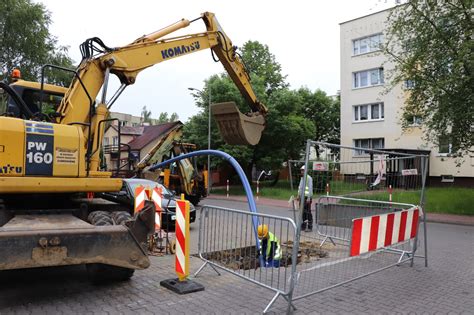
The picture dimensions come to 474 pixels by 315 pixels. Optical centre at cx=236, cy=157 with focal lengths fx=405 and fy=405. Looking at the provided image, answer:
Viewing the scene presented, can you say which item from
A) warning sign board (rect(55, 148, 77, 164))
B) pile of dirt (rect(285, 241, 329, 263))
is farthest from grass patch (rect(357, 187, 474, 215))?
warning sign board (rect(55, 148, 77, 164))

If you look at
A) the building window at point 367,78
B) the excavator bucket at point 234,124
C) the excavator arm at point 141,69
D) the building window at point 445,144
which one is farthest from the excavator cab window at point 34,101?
the building window at point 367,78

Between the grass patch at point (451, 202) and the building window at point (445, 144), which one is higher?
the building window at point (445, 144)

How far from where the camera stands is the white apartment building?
30172 mm

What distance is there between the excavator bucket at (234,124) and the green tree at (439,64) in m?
9.53

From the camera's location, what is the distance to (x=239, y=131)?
9242 millimetres

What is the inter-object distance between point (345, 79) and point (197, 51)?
Answer: 27175 mm

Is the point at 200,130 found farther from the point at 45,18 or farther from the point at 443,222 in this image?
the point at 443,222

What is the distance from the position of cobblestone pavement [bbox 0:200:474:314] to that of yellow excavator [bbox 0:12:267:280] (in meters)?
0.45

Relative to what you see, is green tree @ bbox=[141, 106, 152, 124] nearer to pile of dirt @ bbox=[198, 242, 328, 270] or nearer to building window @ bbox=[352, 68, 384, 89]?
building window @ bbox=[352, 68, 384, 89]

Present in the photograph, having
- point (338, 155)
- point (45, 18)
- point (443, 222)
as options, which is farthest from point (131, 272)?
point (45, 18)

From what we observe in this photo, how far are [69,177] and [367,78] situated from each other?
30.8m

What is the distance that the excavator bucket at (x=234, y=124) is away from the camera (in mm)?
9164

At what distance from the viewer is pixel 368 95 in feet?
106

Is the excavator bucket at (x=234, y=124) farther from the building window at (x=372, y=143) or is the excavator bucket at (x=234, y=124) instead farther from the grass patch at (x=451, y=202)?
the building window at (x=372, y=143)
